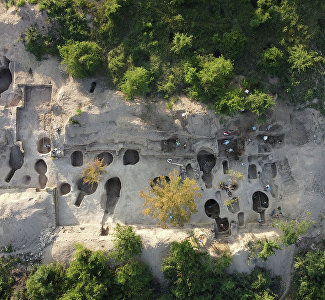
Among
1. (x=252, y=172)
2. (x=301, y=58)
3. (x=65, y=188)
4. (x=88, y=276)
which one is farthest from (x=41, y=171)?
(x=301, y=58)

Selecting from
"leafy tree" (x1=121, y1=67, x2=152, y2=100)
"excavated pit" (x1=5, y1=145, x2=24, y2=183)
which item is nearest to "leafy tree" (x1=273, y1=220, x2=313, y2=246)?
"leafy tree" (x1=121, y1=67, x2=152, y2=100)

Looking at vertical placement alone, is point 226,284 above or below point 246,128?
below

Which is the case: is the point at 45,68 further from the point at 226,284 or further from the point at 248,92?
the point at 226,284

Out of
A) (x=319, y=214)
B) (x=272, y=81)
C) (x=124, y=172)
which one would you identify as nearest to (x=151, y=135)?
(x=124, y=172)

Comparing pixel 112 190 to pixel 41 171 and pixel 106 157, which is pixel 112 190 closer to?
pixel 106 157

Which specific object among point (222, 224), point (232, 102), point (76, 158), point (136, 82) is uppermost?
point (136, 82)

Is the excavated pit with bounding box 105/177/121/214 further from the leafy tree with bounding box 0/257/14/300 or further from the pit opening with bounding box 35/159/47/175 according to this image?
the leafy tree with bounding box 0/257/14/300
